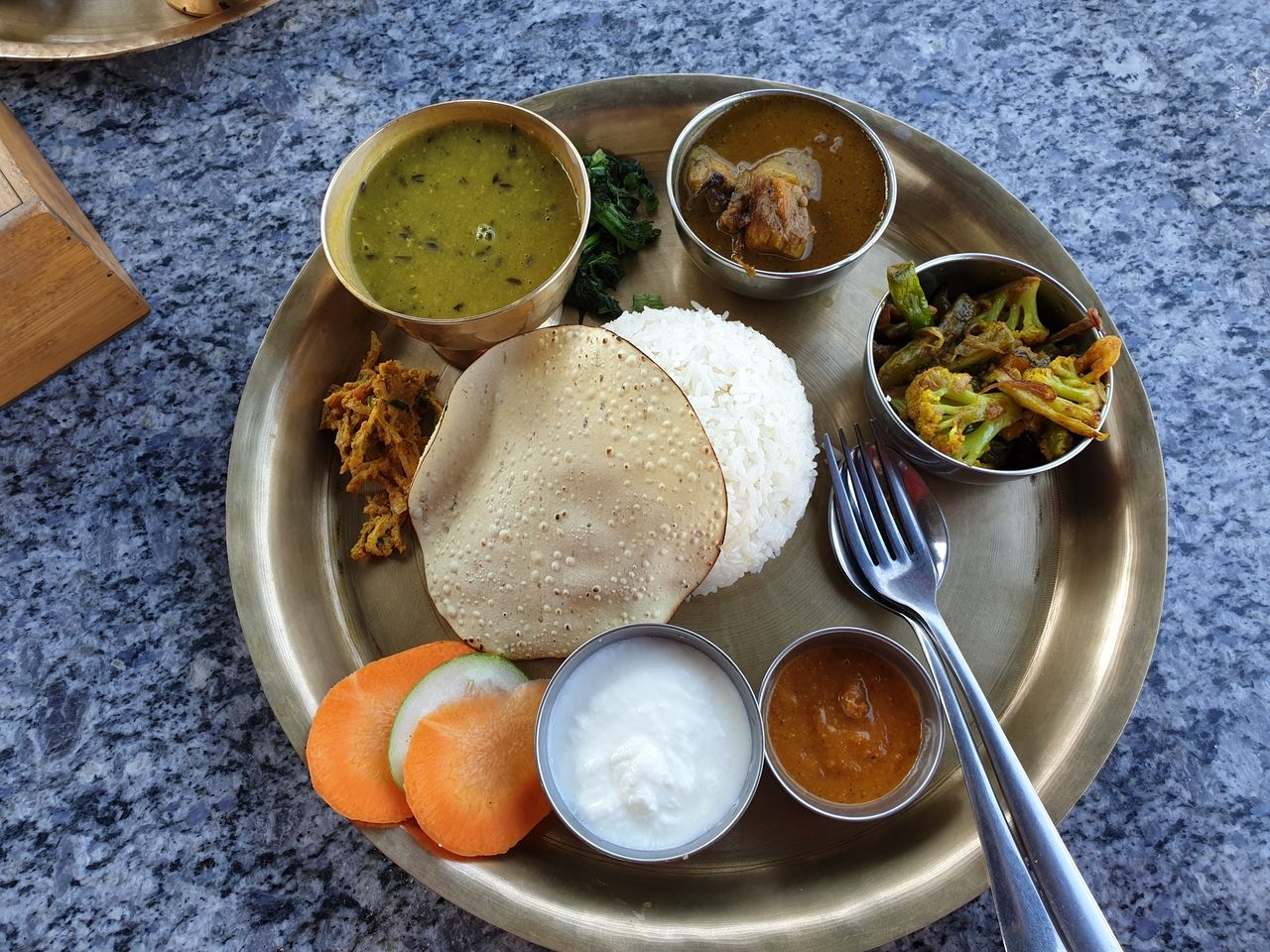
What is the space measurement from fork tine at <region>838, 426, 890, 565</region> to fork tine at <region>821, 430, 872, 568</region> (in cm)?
1

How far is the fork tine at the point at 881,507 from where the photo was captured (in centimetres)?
186

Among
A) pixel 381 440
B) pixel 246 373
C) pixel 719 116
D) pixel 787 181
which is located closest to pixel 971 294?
pixel 787 181

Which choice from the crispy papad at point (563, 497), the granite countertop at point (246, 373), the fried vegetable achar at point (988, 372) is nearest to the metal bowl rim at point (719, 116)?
the fried vegetable achar at point (988, 372)

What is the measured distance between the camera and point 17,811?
199 centimetres

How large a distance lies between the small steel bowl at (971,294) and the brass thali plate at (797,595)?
168 millimetres

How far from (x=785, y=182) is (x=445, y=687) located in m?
1.29

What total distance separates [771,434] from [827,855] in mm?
909

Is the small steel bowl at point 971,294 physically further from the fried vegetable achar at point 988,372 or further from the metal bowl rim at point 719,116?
the metal bowl rim at point 719,116

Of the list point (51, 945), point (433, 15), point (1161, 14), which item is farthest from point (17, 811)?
point (1161, 14)

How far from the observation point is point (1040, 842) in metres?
1.54

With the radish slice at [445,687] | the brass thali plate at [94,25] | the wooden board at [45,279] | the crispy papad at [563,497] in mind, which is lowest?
the radish slice at [445,687]

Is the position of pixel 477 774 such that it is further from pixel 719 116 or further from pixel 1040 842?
pixel 719 116

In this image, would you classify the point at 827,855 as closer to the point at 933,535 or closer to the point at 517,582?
the point at 933,535

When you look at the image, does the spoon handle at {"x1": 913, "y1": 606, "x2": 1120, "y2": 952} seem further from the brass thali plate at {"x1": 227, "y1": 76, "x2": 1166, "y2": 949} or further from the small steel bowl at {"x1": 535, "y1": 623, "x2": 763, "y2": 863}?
the small steel bowl at {"x1": 535, "y1": 623, "x2": 763, "y2": 863}
